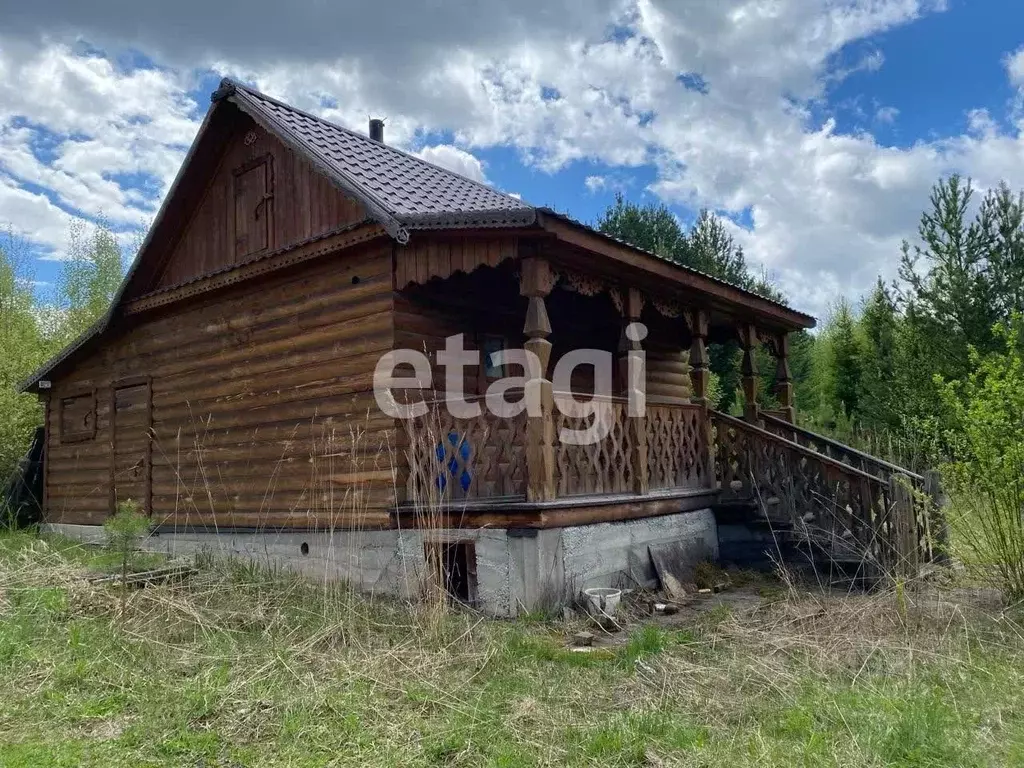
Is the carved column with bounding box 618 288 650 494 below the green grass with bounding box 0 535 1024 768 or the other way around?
the other way around

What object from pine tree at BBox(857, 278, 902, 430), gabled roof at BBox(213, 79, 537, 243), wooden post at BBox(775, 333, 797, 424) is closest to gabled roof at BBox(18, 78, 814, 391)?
gabled roof at BBox(213, 79, 537, 243)

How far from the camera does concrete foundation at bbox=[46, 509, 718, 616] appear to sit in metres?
7.73

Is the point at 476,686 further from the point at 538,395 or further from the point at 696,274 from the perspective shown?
the point at 696,274

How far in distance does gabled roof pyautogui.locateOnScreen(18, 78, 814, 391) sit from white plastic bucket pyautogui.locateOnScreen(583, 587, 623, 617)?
3.48 m

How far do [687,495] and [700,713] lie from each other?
5500 mm

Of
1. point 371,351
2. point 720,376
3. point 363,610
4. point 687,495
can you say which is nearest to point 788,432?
point 687,495

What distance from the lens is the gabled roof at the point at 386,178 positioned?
26.3 ft

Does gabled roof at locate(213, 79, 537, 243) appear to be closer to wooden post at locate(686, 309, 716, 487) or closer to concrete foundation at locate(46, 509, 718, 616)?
wooden post at locate(686, 309, 716, 487)

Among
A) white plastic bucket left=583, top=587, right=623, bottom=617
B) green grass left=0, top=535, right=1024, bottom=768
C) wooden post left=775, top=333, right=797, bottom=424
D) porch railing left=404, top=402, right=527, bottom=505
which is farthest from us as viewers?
wooden post left=775, top=333, right=797, bottom=424

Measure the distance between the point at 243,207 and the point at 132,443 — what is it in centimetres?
438

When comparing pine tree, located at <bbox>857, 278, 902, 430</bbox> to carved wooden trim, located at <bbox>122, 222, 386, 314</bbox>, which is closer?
carved wooden trim, located at <bbox>122, 222, 386, 314</bbox>

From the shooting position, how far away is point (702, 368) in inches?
434

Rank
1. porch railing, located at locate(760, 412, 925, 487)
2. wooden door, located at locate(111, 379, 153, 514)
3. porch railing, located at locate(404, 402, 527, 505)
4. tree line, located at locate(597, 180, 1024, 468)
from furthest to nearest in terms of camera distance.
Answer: tree line, located at locate(597, 180, 1024, 468) → wooden door, located at locate(111, 379, 153, 514) → porch railing, located at locate(760, 412, 925, 487) → porch railing, located at locate(404, 402, 527, 505)

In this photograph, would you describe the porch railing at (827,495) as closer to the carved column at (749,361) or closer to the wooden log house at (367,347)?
the wooden log house at (367,347)
